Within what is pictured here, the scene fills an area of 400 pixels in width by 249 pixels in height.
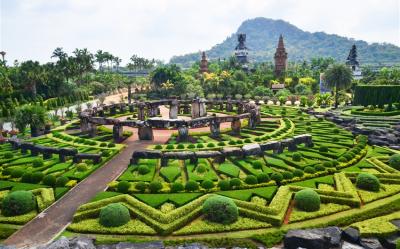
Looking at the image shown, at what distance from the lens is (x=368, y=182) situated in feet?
92.4

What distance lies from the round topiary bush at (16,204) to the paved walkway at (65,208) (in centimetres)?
120

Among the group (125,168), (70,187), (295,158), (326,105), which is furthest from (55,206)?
(326,105)

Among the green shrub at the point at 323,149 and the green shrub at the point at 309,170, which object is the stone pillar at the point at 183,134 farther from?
the green shrub at the point at 309,170

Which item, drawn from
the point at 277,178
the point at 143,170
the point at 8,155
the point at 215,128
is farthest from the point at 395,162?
the point at 8,155

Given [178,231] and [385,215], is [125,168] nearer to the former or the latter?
[178,231]

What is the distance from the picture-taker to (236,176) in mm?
30938

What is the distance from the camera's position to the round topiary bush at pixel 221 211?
2275 cm

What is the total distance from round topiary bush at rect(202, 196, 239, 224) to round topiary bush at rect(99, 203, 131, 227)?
17.9 ft

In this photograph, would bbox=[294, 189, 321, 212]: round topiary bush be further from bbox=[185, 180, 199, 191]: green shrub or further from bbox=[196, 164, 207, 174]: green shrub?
bbox=[196, 164, 207, 174]: green shrub

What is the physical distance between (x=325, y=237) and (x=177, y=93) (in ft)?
271

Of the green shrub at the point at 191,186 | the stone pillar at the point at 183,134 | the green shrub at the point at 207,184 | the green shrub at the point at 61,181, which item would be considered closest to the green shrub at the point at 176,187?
the green shrub at the point at 191,186

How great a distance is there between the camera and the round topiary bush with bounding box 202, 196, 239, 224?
2275 cm

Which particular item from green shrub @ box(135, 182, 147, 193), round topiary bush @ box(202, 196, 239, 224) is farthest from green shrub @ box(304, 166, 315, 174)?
green shrub @ box(135, 182, 147, 193)

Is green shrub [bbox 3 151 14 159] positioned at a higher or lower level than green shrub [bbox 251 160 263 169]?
higher
